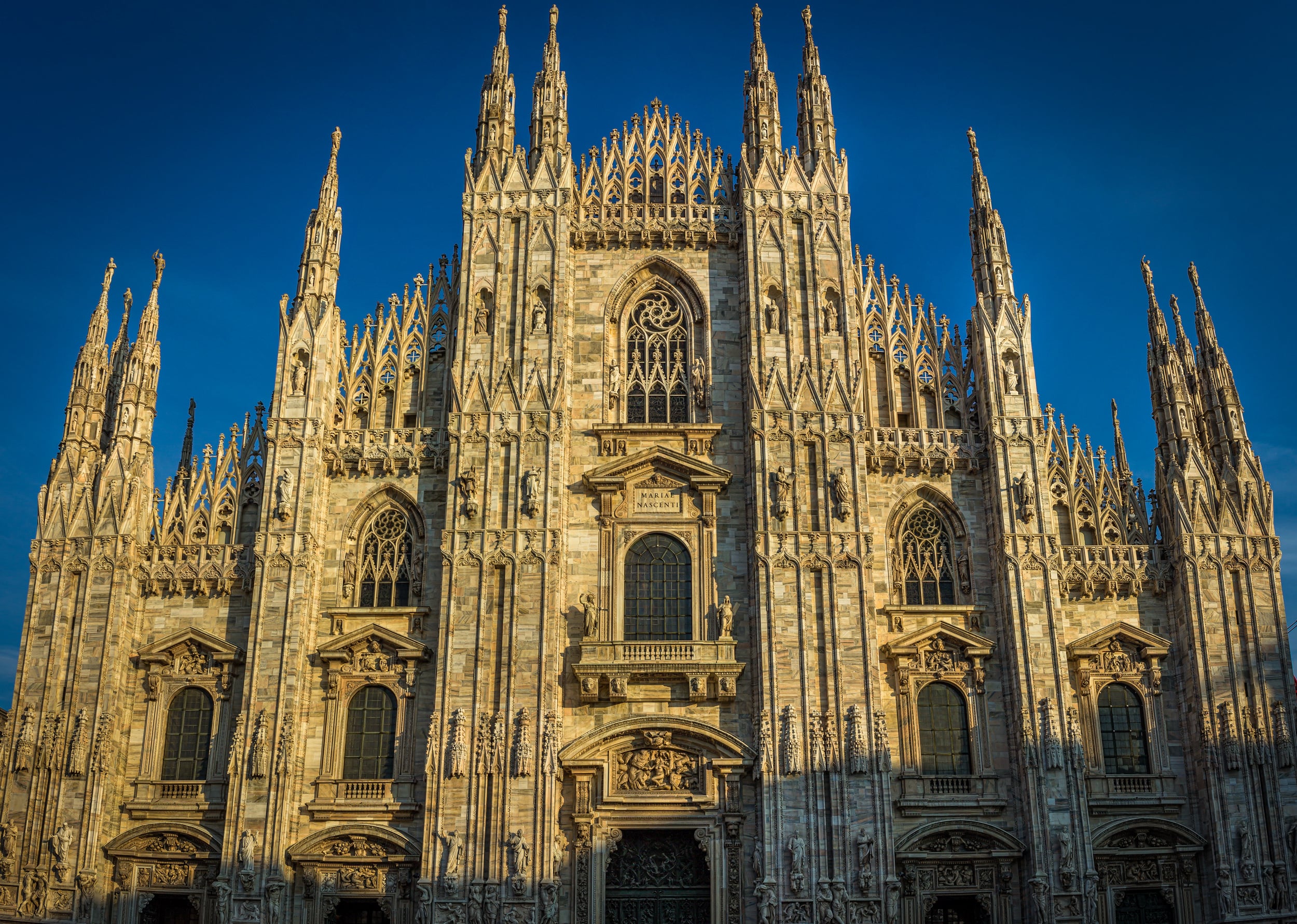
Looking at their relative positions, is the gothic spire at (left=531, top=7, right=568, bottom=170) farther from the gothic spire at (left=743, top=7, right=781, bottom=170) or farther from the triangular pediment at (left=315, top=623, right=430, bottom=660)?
the triangular pediment at (left=315, top=623, right=430, bottom=660)

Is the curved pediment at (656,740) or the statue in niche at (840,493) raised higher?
the statue in niche at (840,493)

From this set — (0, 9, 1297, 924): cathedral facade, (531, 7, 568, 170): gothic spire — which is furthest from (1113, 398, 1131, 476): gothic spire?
(531, 7, 568, 170): gothic spire

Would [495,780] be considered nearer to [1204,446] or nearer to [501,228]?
[501,228]

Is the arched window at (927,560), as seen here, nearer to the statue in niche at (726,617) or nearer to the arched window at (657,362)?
the statue in niche at (726,617)

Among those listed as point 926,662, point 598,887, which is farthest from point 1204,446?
point 598,887

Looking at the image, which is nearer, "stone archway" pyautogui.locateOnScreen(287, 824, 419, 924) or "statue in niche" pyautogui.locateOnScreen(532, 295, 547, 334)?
"stone archway" pyautogui.locateOnScreen(287, 824, 419, 924)

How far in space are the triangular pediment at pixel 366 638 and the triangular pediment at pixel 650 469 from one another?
5.84 metres

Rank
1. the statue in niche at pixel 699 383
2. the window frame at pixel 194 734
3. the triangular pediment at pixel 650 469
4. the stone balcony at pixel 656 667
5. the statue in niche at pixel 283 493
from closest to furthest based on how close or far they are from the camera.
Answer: the stone balcony at pixel 656 667 → the window frame at pixel 194 734 → the statue in niche at pixel 283 493 → the triangular pediment at pixel 650 469 → the statue in niche at pixel 699 383

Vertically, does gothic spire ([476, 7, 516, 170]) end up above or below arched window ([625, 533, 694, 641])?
above

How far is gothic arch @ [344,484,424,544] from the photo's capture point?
97.8 ft

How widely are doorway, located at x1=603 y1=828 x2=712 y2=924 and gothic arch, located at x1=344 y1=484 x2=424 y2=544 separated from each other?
9.27 m

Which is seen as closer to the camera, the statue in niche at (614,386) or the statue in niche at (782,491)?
the statue in niche at (782,491)

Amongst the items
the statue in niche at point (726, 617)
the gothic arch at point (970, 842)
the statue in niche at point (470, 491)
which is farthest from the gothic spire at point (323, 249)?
the gothic arch at point (970, 842)

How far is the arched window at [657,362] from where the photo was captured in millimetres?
31109
